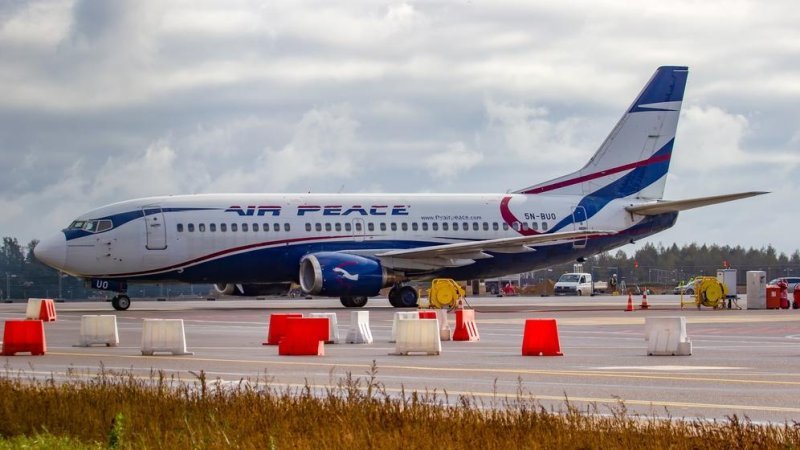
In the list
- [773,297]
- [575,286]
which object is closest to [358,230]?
[773,297]

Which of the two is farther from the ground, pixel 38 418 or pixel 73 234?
pixel 73 234

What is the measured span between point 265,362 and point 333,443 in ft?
40.6

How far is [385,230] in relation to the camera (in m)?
53.7

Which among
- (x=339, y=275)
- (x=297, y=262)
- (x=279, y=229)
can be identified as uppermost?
(x=279, y=229)

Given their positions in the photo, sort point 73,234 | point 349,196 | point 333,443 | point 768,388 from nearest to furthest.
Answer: point 333,443 → point 768,388 → point 73,234 → point 349,196

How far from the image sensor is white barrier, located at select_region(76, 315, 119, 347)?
3005cm

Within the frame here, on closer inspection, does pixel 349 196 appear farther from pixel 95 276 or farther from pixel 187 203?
pixel 95 276

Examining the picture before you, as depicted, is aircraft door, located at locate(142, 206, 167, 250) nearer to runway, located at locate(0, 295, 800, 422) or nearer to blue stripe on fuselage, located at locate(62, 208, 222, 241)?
blue stripe on fuselage, located at locate(62, 208, 222, 241)

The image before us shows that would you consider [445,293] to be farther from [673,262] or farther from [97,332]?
[673,262]

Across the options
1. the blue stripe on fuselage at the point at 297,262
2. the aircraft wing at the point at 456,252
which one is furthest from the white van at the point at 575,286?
the aircraft wing at the point at 456,252

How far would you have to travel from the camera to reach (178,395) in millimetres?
15367

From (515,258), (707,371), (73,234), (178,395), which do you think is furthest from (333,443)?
(515,258)

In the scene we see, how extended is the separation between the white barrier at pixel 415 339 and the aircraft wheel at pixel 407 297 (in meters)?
27.2

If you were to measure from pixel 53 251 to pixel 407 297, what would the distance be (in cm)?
1294
